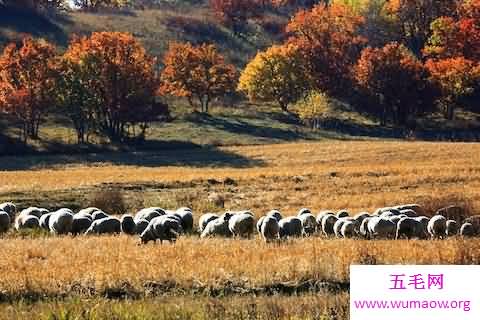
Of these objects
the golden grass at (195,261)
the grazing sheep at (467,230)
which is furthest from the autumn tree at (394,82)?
the golden grass at (195,261)

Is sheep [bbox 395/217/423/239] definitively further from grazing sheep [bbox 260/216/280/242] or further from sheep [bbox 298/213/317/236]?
grazing sheep [bbox 260/216/280/242]

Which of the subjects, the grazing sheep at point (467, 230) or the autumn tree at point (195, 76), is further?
the autumn tree at point (195, 76)

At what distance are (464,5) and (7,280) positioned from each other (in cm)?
12866

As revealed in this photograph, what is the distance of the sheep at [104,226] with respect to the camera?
25438 millimetres

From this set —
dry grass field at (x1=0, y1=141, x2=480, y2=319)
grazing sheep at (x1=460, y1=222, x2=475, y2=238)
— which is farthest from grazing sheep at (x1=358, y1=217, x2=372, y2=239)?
grazing sheep at (x1=460, y1=222, x2=475, y2=238)

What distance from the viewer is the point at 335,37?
124m

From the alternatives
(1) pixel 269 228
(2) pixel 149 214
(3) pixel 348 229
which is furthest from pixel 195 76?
(1) pixel 269 228

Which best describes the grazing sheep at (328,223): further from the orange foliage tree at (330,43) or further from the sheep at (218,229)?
the orange foliage tree at (330,43)

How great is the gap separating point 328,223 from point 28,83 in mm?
68992

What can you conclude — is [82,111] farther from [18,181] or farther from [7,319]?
[7,319]

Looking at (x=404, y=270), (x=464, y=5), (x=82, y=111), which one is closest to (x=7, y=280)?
(x=404, y=270)

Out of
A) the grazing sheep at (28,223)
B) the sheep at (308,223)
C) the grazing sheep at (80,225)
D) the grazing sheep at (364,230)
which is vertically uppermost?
the grazing sheep at (364,230)

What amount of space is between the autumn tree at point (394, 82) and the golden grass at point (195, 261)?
8555 cm

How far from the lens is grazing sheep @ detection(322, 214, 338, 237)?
25620mm
